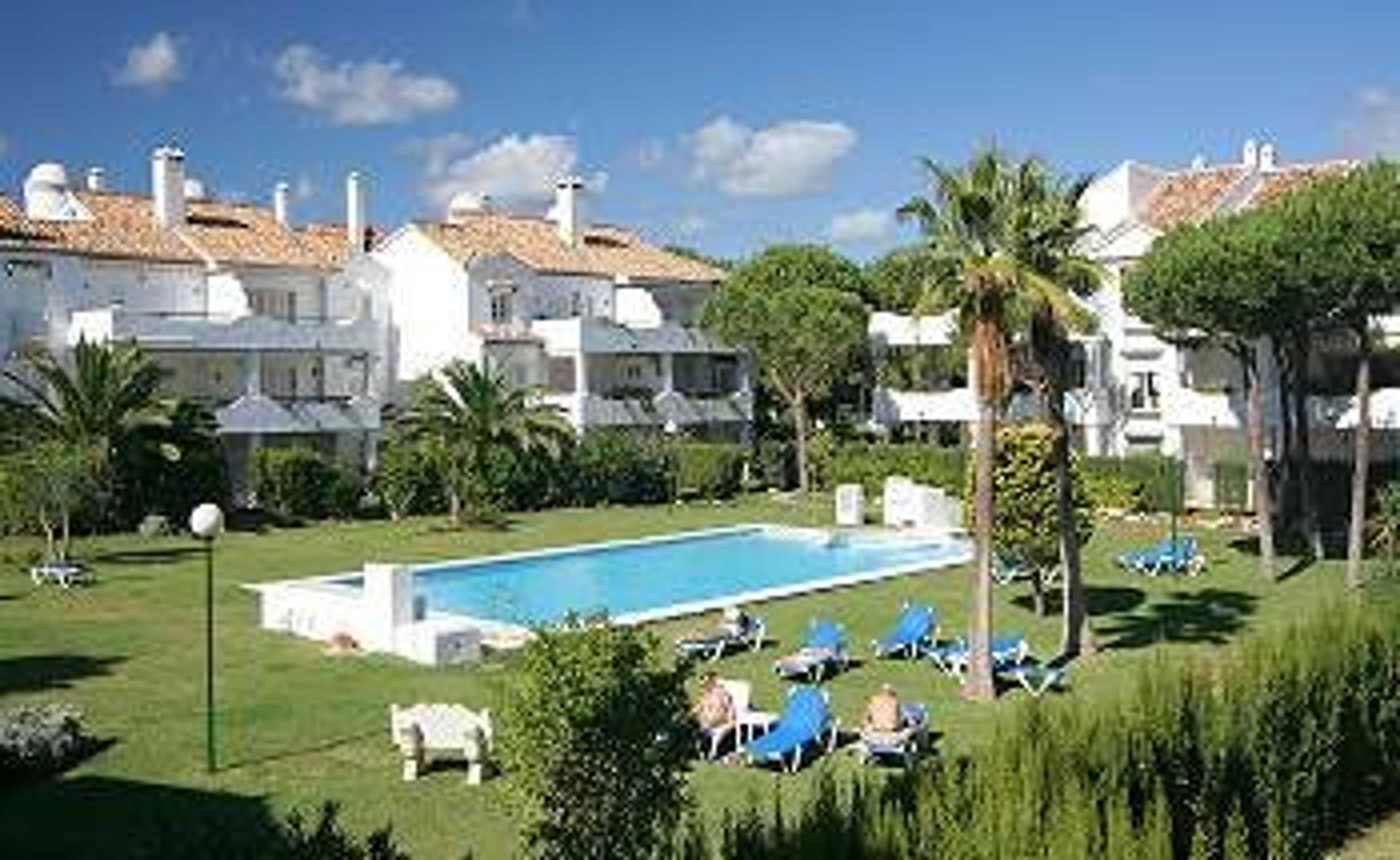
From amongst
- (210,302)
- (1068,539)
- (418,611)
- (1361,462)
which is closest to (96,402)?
(210,302)

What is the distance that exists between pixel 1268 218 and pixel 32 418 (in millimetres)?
31779

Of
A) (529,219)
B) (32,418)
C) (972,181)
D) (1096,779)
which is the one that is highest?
(529,219)

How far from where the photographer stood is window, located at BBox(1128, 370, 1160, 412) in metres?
55.2

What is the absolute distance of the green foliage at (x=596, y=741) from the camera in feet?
43.4

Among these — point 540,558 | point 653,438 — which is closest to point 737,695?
point 540,558

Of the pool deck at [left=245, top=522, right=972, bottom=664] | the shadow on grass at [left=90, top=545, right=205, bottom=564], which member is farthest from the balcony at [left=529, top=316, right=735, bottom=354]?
the shadow on grass at [left=90, top=545, right=205, bottom=564]

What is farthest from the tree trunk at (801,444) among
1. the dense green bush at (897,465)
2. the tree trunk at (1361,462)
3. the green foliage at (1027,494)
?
the green foliage at (1027,494)

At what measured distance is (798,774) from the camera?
19.8m

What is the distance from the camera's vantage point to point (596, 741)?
43.9 feet

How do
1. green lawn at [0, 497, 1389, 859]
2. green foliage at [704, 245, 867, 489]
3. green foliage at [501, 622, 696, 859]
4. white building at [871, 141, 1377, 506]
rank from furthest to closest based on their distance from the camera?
green foliage at [704, 245, 867, 489] < white building at [871, 141, 1377, 506] < green lawn at [0, 497, 1389, 859] < green foliage at [501, 622, 696, 859]

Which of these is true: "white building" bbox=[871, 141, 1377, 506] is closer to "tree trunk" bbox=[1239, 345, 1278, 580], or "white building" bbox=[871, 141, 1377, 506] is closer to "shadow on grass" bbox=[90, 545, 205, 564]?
"tree trunk" bbox=[1239, 345, 1278, 580]

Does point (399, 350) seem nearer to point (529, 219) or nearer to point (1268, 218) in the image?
point (529, 219)

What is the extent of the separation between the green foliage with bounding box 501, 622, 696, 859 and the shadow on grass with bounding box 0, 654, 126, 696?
1311 cm

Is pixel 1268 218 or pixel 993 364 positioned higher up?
pixel 1268 218
